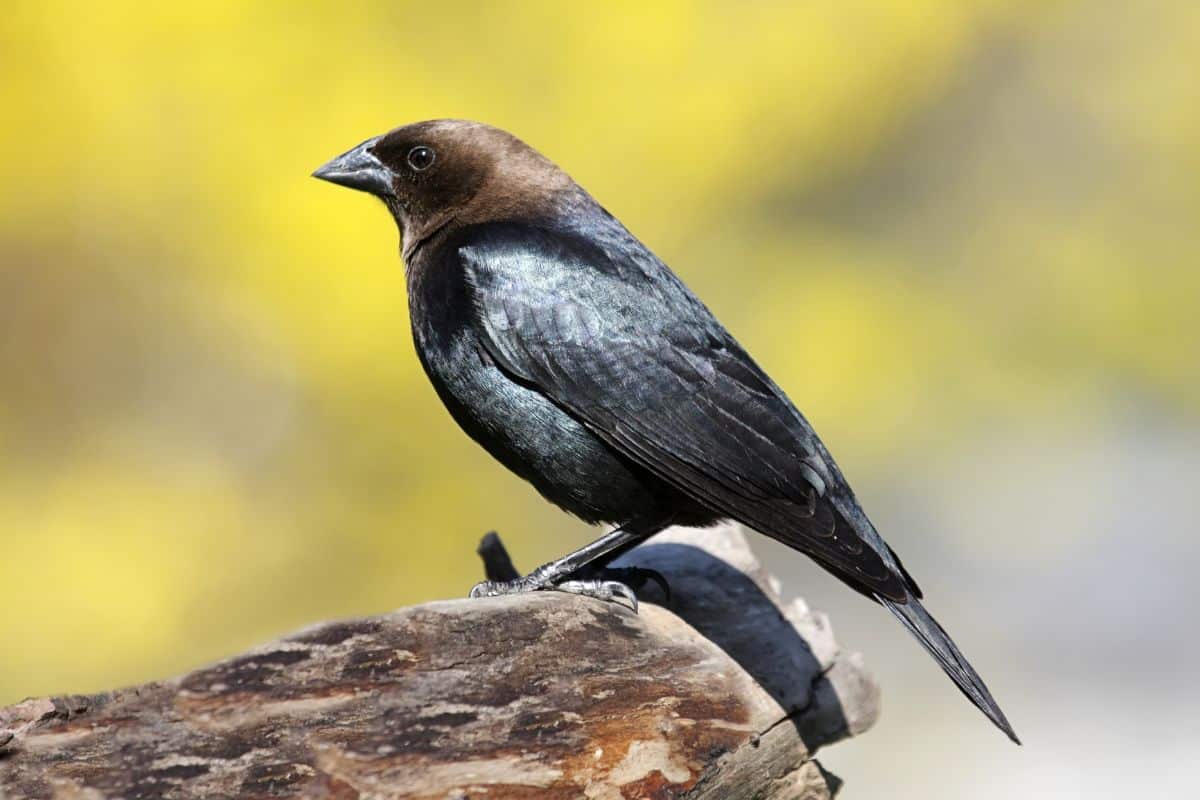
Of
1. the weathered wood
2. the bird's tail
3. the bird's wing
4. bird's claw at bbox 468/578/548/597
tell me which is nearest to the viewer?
the weathered wood

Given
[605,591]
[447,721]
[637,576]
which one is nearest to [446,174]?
[637,576]

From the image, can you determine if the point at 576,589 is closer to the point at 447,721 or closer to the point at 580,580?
the point at 580,580

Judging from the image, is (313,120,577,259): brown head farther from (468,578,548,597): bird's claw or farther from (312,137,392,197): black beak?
(468,578,548,597): bird's claw

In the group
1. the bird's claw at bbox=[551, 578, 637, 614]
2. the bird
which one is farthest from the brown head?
the bird's claw at bbox=[551, 578, 637, 614]

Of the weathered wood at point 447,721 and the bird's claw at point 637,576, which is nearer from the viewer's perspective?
the weathered wood at point 447,721

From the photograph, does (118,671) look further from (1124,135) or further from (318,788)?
(1124,135)

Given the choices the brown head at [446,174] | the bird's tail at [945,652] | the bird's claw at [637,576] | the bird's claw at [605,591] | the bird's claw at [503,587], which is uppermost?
the brown head at [446,174]

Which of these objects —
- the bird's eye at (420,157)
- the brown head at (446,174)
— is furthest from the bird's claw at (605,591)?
the bird's eye at (420,157)

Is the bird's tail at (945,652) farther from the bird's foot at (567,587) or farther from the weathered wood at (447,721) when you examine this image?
the bird's foot at (567,587)
